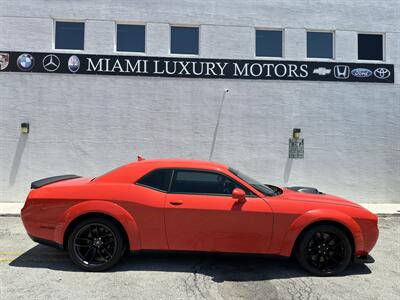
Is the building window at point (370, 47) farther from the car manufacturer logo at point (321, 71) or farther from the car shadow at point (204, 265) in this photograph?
the car shadow at point (204, 265)

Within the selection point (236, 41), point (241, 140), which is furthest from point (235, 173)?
point (236, 41)

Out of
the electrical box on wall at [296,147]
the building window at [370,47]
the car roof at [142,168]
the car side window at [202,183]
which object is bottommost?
the car side window at [202,183]

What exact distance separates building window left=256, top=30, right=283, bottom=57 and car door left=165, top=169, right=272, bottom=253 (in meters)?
7.11

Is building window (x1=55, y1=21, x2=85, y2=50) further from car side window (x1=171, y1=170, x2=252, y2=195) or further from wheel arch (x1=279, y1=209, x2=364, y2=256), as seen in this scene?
wheel arch (x1=279, y1=209, x2=364, y2=256)

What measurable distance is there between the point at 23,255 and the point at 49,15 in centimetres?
765

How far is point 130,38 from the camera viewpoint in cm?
1061

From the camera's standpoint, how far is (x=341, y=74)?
10.7m

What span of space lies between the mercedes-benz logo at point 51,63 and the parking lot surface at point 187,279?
6.21 meters

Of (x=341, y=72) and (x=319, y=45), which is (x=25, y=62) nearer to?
(x=319, y=45)

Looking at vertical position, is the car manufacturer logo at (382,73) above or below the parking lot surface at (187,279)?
above

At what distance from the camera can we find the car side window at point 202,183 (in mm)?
4922

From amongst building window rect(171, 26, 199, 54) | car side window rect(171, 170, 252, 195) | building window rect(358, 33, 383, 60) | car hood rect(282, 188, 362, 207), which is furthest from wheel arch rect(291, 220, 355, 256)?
building window rect(358, 33, 383, 60)

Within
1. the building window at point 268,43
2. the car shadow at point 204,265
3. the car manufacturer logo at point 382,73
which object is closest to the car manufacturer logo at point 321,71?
the building window at point 268,43

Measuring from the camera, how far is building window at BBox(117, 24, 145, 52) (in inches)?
Result: 416
